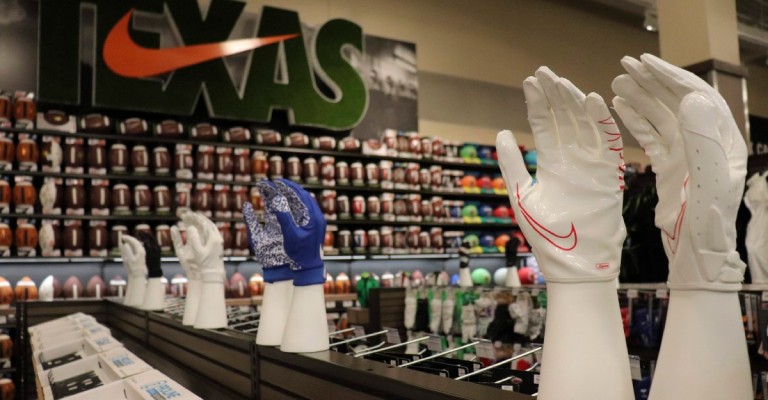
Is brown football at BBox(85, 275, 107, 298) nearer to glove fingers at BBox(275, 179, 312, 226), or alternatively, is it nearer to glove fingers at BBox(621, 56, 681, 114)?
glove fingers at BBox(275, 179, 312, 226)

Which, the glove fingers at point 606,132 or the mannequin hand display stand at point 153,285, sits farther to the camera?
the mannequin hand display stand at point 153,285

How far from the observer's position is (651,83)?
93 centimetres

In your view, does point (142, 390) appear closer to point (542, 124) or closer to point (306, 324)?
point (306, 324)

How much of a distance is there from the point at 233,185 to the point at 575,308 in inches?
229

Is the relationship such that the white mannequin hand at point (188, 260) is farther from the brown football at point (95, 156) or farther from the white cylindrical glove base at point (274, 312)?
the brown football at point (95, 156)

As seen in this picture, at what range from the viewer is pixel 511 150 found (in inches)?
40.2

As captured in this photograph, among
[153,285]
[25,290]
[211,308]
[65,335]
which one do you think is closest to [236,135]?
[25,290]

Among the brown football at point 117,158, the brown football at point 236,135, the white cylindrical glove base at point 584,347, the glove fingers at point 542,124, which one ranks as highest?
the brown football at point 236,135

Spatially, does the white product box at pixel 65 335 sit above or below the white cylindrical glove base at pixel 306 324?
below

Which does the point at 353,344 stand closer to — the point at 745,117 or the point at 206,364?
the point at 206,364

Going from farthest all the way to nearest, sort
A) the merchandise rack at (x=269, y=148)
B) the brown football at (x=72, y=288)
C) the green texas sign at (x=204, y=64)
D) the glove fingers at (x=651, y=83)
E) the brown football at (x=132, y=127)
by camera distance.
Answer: the brown football at (x=132, y=127)
the green texas sign at (x=204, y=64)
the merchandise rack at (x=269, y=148)
the brown football at (x=72, y=288)
the glove fingers at (x=651, y=83)

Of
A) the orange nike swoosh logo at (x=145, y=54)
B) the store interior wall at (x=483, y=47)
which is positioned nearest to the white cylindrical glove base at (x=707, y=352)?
the orange nike swoosh logo at (x=145, y=54)

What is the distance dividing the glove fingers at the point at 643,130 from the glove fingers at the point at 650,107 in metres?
0.01

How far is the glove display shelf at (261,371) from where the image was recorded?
1194 millimetres
